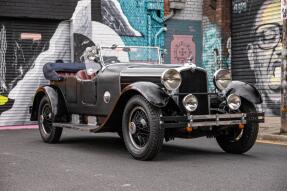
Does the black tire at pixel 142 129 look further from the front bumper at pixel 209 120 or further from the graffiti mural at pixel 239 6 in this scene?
the graffiti mural at pixel 239 6

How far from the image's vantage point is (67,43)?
14570mm

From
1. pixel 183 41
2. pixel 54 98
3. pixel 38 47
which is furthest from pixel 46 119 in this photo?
pixel 183 41

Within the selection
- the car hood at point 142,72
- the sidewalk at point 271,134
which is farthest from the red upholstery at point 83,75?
the sidewalk at point 271,134

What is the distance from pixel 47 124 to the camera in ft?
30.6

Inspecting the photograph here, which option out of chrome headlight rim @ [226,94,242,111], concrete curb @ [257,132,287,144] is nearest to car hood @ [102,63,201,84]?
chrome headlight rim @ [226,94,242,111]

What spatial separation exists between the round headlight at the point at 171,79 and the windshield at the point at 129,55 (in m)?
1.77

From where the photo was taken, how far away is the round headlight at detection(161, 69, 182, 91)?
6715 mm

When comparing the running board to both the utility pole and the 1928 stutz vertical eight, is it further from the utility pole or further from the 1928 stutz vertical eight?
the utility pole

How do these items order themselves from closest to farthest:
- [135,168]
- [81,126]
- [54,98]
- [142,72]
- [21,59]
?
[135,168] → [142,72] → [81,126] → [54,98] → [21,59]

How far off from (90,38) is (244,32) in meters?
4.36

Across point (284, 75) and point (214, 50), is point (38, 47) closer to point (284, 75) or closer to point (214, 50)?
point (214, 50)

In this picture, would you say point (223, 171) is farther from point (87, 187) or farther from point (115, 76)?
point (115, 76)

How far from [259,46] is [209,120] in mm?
7862

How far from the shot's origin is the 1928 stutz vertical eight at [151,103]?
6.62 meters
